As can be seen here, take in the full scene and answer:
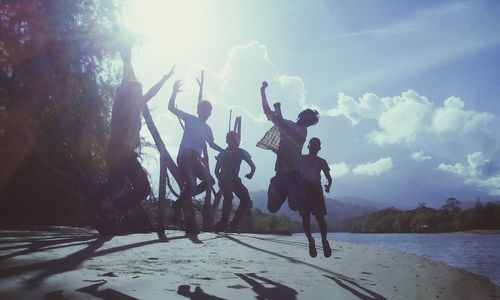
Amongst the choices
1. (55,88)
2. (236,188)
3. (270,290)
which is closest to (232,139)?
(236,188)

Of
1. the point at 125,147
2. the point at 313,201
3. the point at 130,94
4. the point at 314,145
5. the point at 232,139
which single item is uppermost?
the point at 232,139

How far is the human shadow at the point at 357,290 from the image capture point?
3644mm

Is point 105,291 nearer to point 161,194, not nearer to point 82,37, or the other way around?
point 161,194

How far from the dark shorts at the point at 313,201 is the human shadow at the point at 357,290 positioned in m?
1.17

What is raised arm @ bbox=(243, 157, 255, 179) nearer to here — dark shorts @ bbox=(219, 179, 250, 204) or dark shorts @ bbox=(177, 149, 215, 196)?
dark shorts @ bbox=(219, 179, 250, 204)

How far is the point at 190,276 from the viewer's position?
12.6 ft

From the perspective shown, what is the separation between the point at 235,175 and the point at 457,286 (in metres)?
4.50

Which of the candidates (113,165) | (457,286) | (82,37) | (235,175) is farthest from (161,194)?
(457,286)

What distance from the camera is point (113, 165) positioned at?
5020 mm

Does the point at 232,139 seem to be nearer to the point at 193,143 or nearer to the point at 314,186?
the point at 193,143

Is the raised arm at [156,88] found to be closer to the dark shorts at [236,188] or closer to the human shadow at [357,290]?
the human shadow at [357,290]

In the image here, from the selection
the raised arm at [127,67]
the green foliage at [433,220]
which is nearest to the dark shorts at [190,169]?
the raised arm at [127,67]

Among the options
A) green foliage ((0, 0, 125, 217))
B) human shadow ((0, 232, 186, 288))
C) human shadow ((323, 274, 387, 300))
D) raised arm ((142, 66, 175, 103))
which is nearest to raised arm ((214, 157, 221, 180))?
green foliage ((0, 0, 125, 217))

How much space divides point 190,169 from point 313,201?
3147 millimetres
